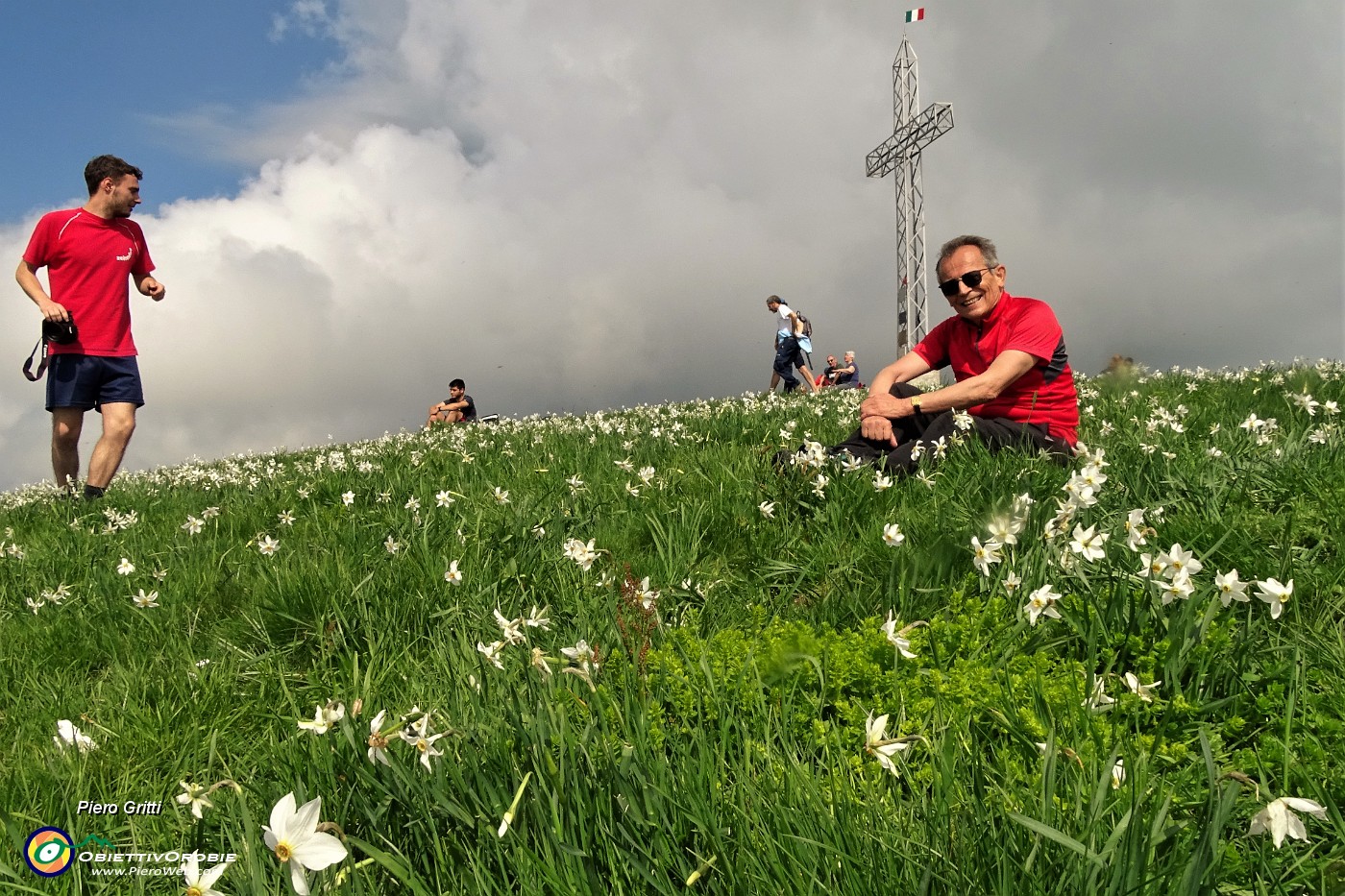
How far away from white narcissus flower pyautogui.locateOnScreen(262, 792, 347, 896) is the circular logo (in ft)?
3.60

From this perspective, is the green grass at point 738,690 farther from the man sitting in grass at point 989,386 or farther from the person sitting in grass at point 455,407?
the person sitting in grass at point 455,407

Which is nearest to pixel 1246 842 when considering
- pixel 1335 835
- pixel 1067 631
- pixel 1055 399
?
pixel 1335 835

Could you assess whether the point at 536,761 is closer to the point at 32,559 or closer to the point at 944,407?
the point at 944,407

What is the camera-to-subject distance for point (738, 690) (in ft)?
7.70

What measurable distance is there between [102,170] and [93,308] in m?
1.53

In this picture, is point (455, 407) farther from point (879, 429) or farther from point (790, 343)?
point (879, 429)

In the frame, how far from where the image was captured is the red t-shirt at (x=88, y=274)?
8352 mm

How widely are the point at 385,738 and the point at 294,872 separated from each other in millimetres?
418

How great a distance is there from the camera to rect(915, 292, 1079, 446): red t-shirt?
221 inches

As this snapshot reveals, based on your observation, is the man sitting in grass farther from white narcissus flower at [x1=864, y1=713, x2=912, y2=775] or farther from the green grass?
white narcissus flower at [x1=864, y1=713, x2=912, y2=775]

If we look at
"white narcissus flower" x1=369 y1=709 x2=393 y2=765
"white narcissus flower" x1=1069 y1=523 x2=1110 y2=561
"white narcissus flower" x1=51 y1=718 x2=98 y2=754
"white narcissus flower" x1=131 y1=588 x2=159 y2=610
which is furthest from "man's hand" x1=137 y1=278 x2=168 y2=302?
"white narcissus flower" x1=1069 y1=523 x2=1110 y2=561

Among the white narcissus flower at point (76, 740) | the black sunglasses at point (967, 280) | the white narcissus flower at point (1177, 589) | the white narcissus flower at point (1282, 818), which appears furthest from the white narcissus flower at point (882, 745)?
the black sunglasses at point (967, 280)

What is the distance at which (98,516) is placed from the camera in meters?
7.25

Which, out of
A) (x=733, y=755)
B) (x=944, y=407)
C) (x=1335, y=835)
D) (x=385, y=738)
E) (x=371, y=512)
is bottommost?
(x=1335, y=835)
